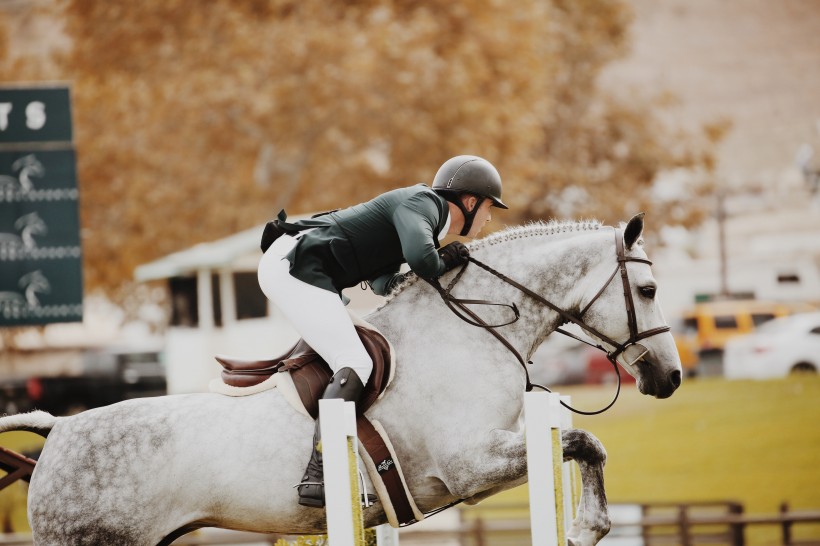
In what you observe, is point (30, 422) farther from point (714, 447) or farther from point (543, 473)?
point (714, 447)

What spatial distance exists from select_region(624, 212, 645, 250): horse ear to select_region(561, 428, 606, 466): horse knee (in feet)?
3.23

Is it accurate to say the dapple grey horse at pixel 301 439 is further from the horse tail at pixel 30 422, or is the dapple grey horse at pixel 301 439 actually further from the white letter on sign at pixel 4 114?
the white letter on sign at pixel 4 114

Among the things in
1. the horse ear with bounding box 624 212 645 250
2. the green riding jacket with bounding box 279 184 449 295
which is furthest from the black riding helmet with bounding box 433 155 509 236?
the horse ear with bounding box 624 212 645 250

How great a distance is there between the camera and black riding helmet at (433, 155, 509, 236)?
17.8 ft

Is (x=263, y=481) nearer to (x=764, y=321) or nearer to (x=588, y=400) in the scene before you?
(x=588, y=400)

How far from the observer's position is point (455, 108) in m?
29.4

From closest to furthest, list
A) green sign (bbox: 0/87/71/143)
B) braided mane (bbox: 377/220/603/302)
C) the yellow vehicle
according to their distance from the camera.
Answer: braided mane (bbox: 377/220/603/302)
green sign (bbox: 0/87/71/143)
the yellow vehicle

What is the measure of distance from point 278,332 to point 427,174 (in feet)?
21.4

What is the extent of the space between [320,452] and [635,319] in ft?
5.37

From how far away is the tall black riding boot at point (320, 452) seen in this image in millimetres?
4965

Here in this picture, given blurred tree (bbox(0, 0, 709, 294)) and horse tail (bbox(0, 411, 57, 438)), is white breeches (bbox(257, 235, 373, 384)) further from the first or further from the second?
blurred tree (bbox(0, 0, 709, 294))

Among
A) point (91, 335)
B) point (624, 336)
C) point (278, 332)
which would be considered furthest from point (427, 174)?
point (91, 335)

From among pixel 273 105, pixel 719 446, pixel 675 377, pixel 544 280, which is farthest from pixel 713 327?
pixel 544 280

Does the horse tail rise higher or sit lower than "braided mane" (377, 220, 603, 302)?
lower
